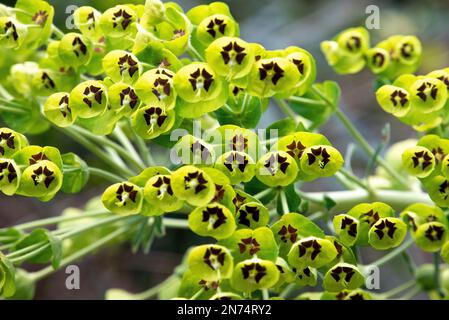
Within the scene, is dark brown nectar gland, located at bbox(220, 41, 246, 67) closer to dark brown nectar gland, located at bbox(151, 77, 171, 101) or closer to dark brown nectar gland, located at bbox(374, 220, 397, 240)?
dark brown nectar gland, located at bbox(151, 77, 171, 101)

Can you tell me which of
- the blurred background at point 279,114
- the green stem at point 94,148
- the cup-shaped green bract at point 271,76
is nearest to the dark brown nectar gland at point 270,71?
the cup-shaped green bract at point 271,76

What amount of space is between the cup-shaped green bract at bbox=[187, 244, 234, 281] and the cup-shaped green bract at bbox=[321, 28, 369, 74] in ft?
1.64

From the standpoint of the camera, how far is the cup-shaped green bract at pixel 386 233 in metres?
0.80

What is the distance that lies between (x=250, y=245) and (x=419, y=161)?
23 cm

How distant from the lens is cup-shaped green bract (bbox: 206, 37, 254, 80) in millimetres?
771

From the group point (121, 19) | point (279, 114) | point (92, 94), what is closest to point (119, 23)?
point (121, 19)

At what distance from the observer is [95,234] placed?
53.5 inches

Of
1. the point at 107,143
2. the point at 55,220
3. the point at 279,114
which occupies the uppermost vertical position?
the point at 107,143

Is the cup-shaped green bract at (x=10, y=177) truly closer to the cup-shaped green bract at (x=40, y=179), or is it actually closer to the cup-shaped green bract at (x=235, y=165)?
the cup-shaped green bract at (x=40, y=179)

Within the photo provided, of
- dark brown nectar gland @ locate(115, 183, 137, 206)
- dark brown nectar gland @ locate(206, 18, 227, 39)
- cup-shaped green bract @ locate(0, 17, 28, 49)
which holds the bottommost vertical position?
dark brown nectar gland @ locate(115, 183, 137, 206)

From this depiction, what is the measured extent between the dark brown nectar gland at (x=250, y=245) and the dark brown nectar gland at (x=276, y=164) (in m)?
0.08

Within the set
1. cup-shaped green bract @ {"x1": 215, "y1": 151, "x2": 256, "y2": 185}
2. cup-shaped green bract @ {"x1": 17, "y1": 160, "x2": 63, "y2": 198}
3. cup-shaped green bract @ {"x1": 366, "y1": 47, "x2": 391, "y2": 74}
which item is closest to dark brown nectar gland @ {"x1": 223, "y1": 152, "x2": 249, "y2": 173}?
cup-shaped green bract @ {"x1": 215, "y1": 151, "x2": 256, "y2": 185}

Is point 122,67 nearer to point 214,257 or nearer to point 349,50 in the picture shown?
point 214,257

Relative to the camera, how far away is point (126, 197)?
0.80m
